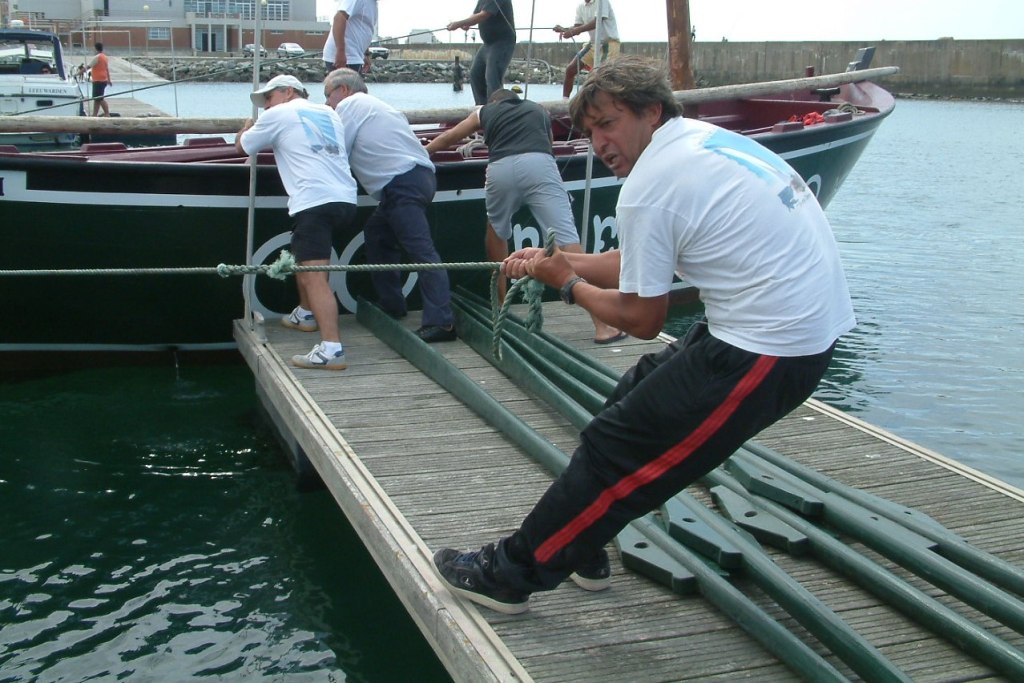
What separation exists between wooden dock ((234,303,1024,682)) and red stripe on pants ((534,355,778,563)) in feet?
1.17

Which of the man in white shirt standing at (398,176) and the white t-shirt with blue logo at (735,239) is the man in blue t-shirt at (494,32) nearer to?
the man in white shirt standing at (398,176)

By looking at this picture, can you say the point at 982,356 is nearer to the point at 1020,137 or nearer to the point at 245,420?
the point at 245,420

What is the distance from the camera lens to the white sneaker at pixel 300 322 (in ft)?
22.3

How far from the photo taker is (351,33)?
8.22m

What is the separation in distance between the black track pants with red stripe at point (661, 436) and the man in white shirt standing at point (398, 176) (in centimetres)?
343

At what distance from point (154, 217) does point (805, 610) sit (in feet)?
16.3

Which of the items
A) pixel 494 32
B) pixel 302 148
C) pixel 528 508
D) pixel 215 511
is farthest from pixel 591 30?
pixel 528 508

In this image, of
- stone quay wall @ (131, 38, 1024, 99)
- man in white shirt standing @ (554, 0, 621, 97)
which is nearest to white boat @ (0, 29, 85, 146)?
man in white shirt standing @ (554, 0, 621, 97)

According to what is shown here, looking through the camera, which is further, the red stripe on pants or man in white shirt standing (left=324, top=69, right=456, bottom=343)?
man in white shirt standing (left=324, top=69, right=456, bottom=343)

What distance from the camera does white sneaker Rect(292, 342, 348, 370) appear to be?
19.7ft

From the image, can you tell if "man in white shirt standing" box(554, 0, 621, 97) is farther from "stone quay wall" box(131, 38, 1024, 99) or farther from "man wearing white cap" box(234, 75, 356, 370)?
"stone quay wall" box(131, 38, 1024, 99)

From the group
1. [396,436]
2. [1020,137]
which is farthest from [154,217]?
[1020,137]

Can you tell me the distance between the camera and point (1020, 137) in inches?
1307

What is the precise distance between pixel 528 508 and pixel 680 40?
8668mm
